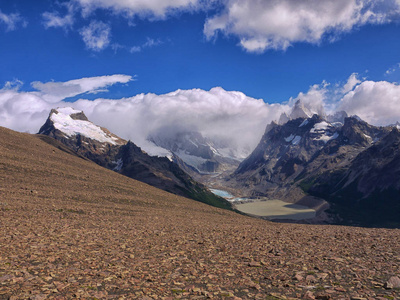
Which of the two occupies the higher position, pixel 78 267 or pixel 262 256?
pixel 262 256

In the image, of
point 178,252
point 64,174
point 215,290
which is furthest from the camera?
point 64,174

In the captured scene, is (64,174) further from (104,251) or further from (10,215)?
(104,251)

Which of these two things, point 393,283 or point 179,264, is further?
point 179,264

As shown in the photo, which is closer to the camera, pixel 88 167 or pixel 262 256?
pixel 262 256

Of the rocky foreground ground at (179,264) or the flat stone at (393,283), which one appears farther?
the flat stone at (393,283)

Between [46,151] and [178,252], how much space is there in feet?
301

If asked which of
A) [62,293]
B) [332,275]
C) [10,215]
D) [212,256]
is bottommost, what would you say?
[10,215]

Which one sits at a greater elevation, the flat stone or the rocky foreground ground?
the flat stone

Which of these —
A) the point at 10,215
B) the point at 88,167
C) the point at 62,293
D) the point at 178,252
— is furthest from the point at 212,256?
the point at 88,167

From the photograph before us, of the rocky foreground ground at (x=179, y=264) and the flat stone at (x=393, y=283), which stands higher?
the flat stone at (x=393, y=283)

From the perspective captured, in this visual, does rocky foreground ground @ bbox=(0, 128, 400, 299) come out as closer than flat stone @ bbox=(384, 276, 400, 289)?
Yes

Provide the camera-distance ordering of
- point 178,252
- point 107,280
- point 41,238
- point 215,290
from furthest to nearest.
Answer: point 41,238
point 178,252
point 107,280
point 215,290

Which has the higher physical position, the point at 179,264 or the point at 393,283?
the point at 393,283

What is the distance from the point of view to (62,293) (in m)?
13.7
